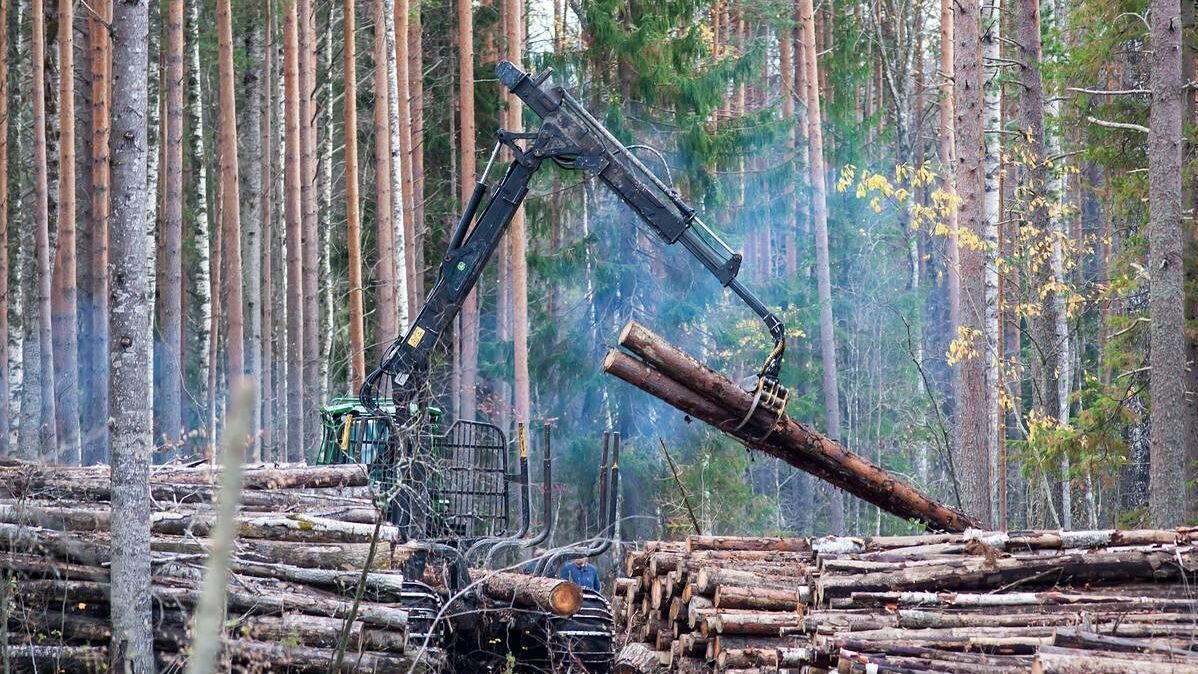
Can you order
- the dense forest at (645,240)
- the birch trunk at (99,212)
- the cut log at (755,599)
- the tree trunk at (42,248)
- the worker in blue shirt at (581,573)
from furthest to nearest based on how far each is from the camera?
the tree trunk at (42,248) < the birch trunk at (99,212) < the dense forest at (645,240) < the worker in blue shirt at (581,573) < the cut log at (755,599)

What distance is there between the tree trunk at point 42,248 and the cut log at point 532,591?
9.20 meters

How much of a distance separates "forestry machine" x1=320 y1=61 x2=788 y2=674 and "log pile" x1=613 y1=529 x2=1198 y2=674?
2377mm

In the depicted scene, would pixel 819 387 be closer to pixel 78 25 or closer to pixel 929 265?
pixel 929 265

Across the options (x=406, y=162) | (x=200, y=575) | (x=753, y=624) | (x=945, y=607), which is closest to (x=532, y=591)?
(x=753, y=624)

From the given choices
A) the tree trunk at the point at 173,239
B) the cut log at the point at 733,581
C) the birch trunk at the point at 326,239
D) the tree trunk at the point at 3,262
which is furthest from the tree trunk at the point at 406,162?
the cut log at the point at 733,581

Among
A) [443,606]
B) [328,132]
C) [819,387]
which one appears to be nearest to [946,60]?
[819,387]

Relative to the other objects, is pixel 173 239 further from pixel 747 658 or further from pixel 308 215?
pixel 747 658

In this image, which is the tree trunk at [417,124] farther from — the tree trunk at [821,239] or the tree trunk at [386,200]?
the tree trunk at [821,239]

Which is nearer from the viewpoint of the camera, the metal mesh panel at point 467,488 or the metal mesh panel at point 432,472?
the metal mesh panel at point 432,472

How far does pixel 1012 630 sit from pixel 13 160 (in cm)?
2404

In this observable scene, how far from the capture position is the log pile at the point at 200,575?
25.0 ft

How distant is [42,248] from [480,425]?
9.74 meters

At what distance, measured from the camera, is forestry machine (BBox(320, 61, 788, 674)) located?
1138cm

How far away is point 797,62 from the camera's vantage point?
3003cm
